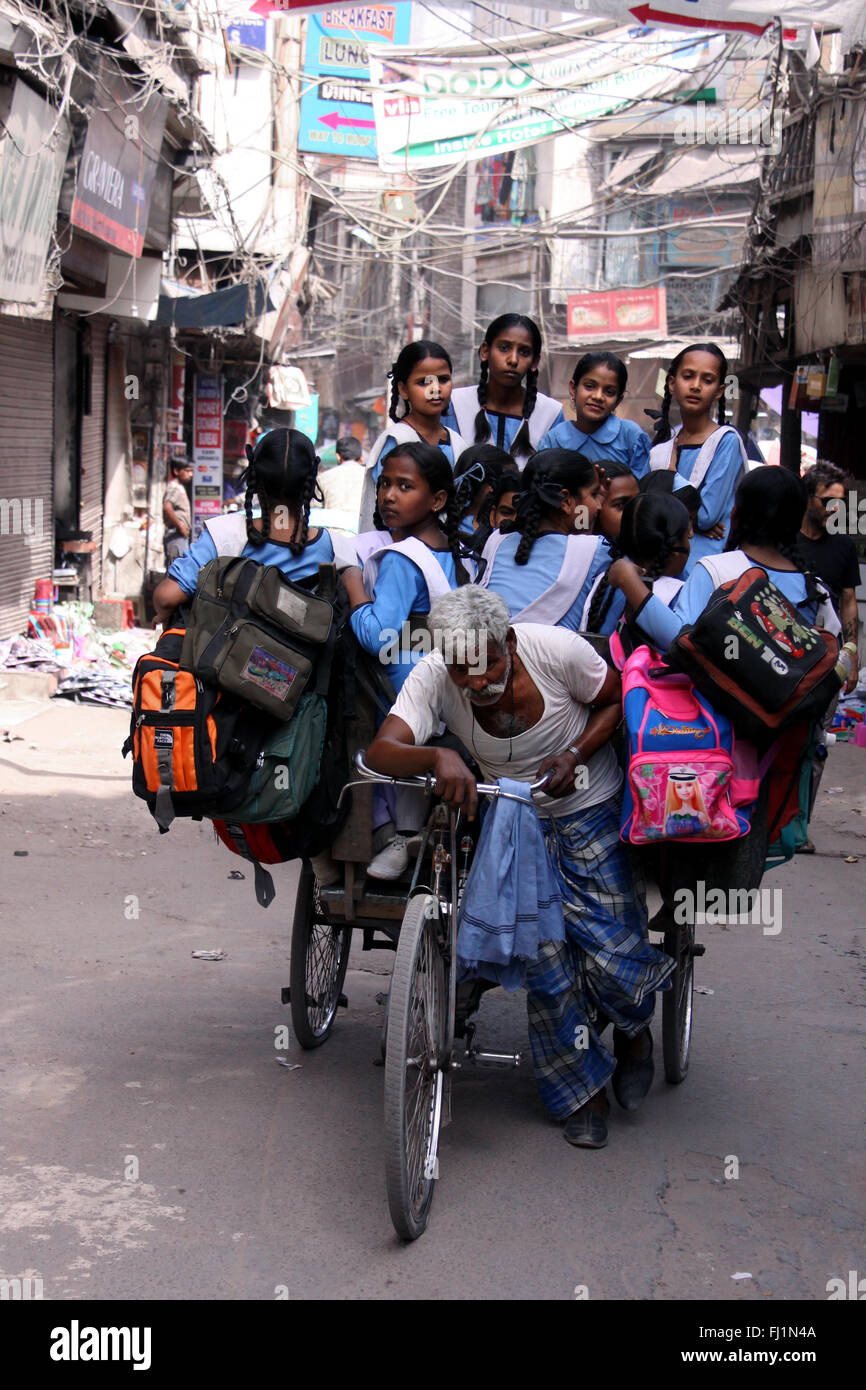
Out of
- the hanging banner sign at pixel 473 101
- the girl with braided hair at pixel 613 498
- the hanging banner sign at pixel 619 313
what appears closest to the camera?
the girl with braided hair at pixel 613 498

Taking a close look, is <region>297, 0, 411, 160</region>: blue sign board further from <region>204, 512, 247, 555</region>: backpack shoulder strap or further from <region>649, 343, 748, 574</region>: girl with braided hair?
<region>204, 512, 247, 555</region>: backpack shoulder strap

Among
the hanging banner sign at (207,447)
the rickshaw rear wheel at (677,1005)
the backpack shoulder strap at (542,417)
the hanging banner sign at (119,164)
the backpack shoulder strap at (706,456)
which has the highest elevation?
the hanging banner sign at (119,164)

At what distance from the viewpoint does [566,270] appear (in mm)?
31594

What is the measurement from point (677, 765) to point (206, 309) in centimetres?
1197

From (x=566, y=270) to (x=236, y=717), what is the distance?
29.8m

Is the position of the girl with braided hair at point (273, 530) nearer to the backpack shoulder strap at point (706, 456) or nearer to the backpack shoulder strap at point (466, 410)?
the backpack shoulder strap at point (466, 410)

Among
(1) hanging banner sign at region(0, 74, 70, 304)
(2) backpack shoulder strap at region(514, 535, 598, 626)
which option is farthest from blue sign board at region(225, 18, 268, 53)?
(2) backpack shoulder strap at region(514, 535, 598, 626)

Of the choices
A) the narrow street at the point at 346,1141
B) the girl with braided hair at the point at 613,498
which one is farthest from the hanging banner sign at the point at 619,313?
the girl with braided hair at the point at 613,498

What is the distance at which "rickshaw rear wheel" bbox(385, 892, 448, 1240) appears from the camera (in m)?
3.12

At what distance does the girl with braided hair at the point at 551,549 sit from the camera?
3.85 meters

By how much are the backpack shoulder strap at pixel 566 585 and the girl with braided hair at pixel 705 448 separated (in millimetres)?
1174

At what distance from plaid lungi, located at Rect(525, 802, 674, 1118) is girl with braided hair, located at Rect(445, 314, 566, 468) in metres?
1.79
